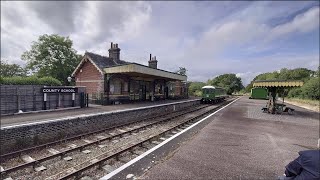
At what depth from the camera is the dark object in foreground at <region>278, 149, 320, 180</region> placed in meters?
3.04

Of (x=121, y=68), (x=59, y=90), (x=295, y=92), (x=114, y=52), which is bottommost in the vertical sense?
(x=295, y=92)

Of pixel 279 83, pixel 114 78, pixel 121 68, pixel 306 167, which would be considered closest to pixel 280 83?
pixel 279 83

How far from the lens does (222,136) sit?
10289 millimetres

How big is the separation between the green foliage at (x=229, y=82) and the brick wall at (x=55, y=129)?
78648 millimetres

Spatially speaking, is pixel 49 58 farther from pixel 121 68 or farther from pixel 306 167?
pixel 306 167

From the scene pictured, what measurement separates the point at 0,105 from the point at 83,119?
628 cm

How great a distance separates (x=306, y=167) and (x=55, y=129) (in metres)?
10.3

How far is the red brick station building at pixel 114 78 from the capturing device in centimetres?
Result: 2155

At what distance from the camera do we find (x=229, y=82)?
9125 centimetres

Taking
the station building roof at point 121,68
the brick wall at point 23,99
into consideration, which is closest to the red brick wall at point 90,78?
the station building roof at point 121,68

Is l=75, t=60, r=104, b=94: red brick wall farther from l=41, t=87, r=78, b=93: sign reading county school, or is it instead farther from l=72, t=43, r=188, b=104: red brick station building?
l=41, t=87, r=78, b=93: sign reading county school

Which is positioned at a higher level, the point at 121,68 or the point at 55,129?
the point at 121,68

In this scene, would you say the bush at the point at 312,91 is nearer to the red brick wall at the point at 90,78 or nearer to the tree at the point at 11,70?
the red brick wall at the point at 90,78

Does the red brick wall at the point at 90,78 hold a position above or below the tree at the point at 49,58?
below
